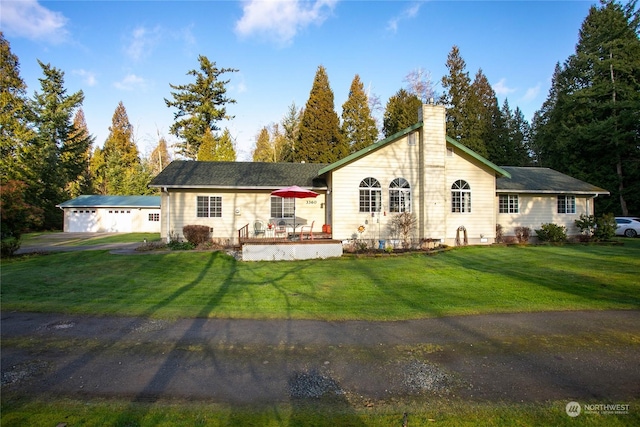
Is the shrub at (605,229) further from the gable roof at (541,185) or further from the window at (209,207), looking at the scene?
the window at (209,207)

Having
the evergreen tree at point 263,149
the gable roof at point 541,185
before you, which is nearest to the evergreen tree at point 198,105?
the evergreen tree at point 263,149

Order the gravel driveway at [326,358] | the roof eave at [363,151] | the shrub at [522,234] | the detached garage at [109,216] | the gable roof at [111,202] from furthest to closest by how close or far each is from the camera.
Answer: the detached garage at [109,216] → the gable roof at [111,202] → the shrub at [522,234] → the roof eave at [363,151] → the gravel driveway at [326,358]

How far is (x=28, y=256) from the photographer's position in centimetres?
1446

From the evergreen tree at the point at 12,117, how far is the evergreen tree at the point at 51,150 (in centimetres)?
84

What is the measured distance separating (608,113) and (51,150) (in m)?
55.3

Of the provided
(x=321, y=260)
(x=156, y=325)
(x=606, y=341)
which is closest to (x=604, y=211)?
(x=321, y=260)

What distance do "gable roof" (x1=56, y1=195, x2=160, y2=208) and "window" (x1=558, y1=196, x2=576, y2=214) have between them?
31.7 m

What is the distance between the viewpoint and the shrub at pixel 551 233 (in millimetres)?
18344

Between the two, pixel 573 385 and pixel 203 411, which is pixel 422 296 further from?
pixel 203 411

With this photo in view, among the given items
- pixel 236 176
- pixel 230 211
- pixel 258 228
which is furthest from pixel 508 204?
pixel 230 211

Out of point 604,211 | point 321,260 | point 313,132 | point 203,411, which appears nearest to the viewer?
point 203,411

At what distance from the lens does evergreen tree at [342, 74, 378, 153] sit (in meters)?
36.7

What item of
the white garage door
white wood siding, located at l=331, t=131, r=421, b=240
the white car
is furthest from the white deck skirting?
the white garage door

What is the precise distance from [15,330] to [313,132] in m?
31.6
